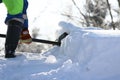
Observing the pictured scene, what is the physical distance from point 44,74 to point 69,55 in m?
0.80

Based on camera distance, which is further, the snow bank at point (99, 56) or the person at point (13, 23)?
the person at point (13, 23)

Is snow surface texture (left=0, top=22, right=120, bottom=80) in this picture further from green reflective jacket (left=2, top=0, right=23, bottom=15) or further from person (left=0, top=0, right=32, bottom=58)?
green reflective jacket (left=2, top=0, right=23, bottom=15)

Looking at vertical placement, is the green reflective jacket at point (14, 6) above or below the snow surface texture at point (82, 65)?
above

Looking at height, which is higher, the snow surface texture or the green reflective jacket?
the green reflective jacket

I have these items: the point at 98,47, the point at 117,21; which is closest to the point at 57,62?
the point at 98,47

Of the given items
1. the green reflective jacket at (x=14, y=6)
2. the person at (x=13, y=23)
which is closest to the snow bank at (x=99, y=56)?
the person at (x=13, y=23)

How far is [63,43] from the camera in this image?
634cm

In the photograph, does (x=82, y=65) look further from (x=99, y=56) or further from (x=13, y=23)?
(x=13, y=23)

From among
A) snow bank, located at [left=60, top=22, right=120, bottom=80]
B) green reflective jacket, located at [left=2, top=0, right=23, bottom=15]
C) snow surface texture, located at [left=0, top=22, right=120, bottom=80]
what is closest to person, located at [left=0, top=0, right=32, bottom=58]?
green reflective jacket, located at [left=2, top=0, right=23, bottom=15]

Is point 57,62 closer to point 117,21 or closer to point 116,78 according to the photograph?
point 116,78

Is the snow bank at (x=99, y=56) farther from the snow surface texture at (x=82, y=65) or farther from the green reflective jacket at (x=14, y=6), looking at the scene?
the green reflective jacket at (x=14, y=6)

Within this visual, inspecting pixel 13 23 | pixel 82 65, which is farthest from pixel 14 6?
pixel 82 65

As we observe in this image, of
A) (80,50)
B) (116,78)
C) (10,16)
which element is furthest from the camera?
(10,16)

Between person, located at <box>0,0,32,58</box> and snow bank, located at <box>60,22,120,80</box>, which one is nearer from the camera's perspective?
snow bank, located at <box>60,22,120,80</box>
